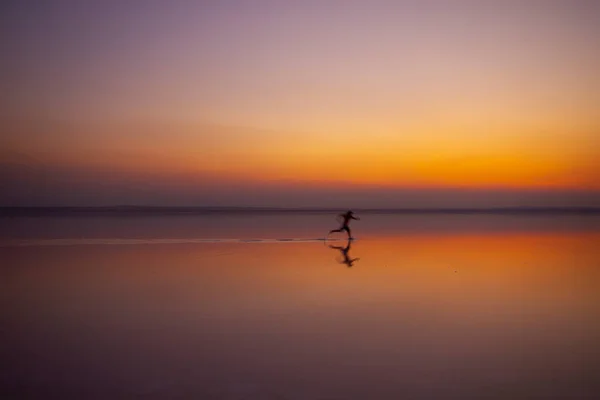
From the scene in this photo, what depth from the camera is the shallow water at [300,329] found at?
253 inches

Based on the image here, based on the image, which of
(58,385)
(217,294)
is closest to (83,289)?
(217,294)

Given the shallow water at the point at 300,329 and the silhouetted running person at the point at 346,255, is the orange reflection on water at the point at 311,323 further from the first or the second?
the silhouetted running person at the point at 346,255

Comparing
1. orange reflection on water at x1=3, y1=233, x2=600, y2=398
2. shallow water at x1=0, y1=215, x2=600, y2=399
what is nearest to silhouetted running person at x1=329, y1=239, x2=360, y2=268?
orange reflection on water at x1=3, y1=233, x2=600, y2=398

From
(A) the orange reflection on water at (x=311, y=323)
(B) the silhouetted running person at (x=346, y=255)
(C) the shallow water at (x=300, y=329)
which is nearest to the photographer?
(C) the shallow water at (x=300, y=329)

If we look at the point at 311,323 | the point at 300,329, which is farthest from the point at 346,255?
the point at 300,329

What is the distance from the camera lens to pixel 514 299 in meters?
11.3

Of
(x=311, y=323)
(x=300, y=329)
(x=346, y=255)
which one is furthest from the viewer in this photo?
(x=346, y=255)

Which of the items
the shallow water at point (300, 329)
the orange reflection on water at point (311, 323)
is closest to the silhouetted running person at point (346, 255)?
the orange reflection on water at point (311, 323)

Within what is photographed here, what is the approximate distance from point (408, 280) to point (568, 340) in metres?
5.56

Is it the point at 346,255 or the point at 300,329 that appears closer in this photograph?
the point at 300,329

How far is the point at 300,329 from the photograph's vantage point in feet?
29.2

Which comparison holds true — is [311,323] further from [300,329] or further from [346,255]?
[346,255]

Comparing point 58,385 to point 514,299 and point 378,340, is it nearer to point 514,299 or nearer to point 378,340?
point 378,340

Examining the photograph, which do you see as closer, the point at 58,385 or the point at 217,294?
the point at 58,385
